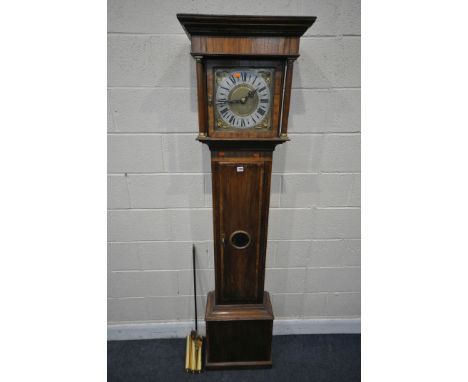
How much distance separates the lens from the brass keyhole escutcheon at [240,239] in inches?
55.1

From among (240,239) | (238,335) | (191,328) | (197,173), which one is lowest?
(191,328)

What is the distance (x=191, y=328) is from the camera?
1.89 metres

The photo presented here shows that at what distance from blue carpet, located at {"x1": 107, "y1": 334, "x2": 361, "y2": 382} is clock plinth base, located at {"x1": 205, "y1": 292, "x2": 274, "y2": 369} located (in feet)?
0.21

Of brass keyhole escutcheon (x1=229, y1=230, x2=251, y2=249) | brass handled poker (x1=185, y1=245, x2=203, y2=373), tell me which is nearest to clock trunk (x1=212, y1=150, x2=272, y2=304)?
brass keyhole escutcheon (x1=229, y1=230, x2=251, y2=249)

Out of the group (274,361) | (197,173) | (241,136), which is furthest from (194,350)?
(241,136)

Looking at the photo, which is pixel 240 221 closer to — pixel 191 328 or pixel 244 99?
pixel 244 99

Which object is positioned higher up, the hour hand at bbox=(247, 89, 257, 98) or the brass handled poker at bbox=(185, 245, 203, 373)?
the hour hand at bbox=(247, 89, 257, 98)

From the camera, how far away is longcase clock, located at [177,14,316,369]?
110 centimetres

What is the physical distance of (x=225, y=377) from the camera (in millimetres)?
1635

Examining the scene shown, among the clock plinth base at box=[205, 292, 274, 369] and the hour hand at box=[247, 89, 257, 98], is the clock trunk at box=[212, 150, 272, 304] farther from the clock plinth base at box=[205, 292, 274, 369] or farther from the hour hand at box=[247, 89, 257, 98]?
the hour hand at box=[247, 89, 257, 98]

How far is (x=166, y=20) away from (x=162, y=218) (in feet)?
3.28

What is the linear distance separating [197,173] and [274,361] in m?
1.19

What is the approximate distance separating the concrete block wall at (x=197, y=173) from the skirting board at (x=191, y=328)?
0.05 metres

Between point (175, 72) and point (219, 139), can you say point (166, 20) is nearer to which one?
point (175, 72)
